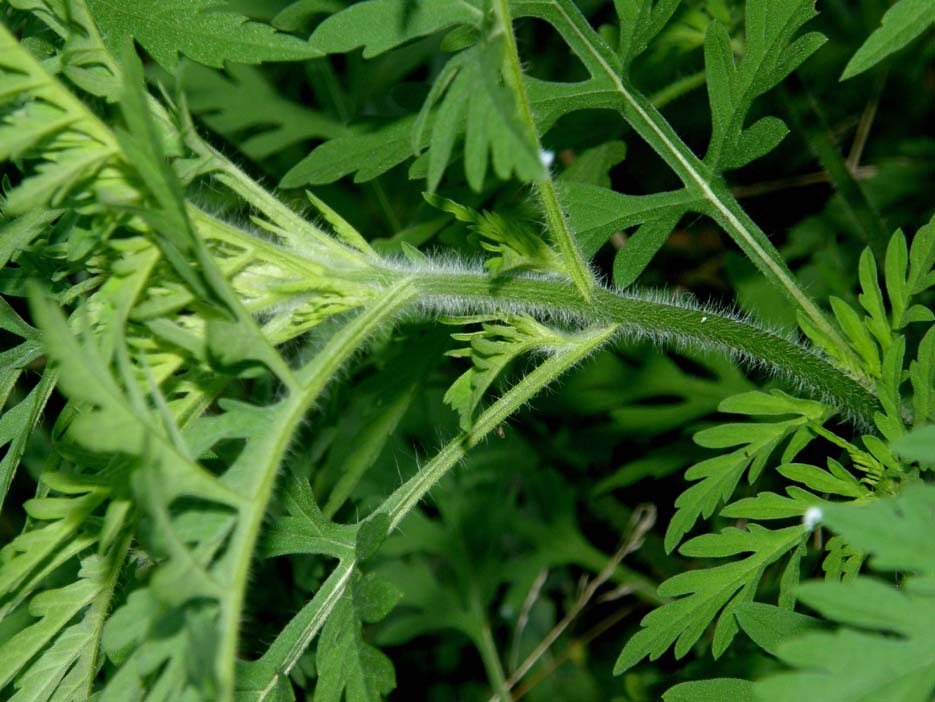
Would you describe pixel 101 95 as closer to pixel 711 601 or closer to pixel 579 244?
pixel 579 244

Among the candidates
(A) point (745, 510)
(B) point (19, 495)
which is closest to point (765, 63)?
(A) point (745, 510)

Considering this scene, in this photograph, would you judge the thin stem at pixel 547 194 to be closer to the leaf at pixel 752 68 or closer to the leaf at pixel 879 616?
the leaf at pixel 752 68

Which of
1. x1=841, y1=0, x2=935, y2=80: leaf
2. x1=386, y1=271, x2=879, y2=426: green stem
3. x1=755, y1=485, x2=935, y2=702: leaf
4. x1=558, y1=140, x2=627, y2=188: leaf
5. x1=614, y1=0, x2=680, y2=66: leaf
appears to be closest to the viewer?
x1=755, y1=485, x2=935, y2=702: leaf

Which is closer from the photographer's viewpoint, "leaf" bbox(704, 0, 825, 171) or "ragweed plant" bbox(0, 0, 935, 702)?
"ragweed plant" bbox(0, 0, 935, 702)

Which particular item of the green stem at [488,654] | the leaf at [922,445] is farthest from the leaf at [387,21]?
the green stem at [488,654]

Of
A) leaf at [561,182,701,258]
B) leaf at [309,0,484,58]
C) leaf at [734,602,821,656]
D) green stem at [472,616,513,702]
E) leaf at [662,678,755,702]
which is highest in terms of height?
leaf at [309,0,484,58]

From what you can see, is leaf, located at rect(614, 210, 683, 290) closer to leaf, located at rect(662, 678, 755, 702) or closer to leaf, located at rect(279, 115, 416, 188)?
Answer: leaf, located at rect(279, 115, 416, 188)

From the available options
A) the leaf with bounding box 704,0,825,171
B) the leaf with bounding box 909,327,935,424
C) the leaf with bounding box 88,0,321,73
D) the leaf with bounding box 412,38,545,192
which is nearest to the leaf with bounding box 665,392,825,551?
the leaf with bounding box 909,327,935,424
